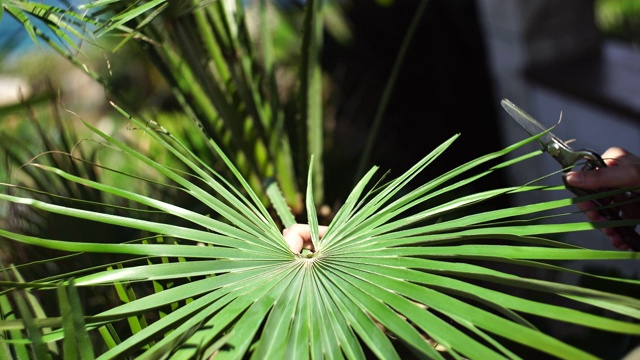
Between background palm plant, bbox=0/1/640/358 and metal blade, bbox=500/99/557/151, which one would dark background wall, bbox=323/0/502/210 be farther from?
background palm plant, bbox=0/1/640/358

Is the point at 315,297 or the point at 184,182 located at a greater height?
the point at 184,182

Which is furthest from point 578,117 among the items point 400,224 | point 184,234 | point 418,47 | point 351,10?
point 184,234

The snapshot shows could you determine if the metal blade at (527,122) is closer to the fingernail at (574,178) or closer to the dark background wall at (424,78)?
the fingernail at (574,178)

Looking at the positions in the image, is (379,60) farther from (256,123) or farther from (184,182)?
(184,182)

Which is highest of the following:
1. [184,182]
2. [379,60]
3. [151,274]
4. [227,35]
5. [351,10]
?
[351,10]

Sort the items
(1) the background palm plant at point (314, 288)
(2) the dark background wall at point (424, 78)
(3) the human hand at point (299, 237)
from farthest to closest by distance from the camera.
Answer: (2) the dark background wall at point (424, 78)
(3) the human hand at point (299, 237)
(1) the background palm plant at point (314, 288)

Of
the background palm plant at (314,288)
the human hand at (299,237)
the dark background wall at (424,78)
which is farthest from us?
the dark background wall at (424,78)

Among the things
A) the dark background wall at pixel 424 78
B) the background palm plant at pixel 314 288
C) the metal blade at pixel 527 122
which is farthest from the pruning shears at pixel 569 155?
the dark background wall at pixel 424 78

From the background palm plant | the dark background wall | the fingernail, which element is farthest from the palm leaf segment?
the dark background wall
